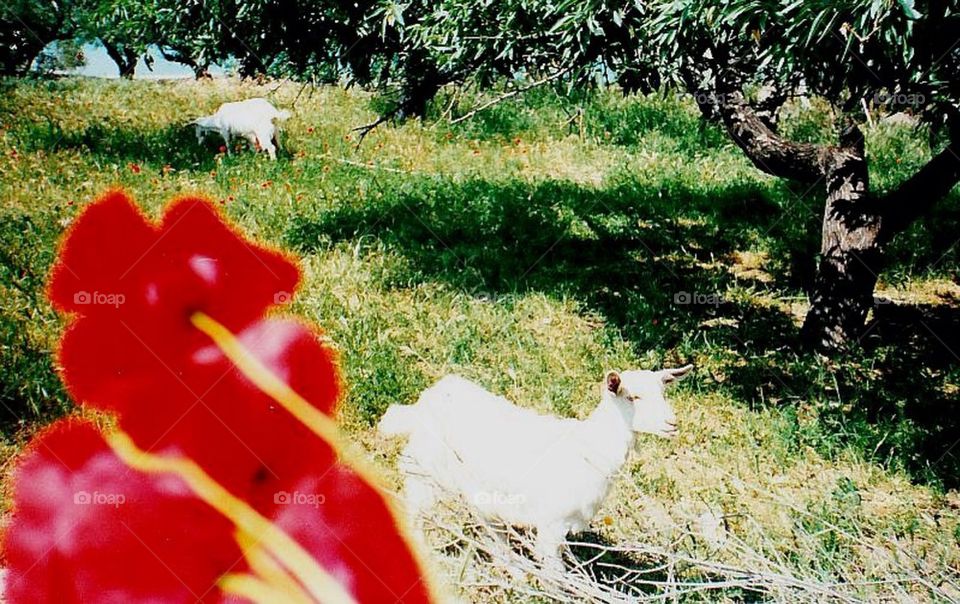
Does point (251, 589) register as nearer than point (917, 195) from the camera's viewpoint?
Yes

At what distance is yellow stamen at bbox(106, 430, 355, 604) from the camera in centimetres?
50

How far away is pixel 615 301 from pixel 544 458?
3.08m

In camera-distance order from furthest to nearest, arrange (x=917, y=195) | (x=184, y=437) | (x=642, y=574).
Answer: (x=917, y=195), (x=642, y=574), (x=184, y=437)

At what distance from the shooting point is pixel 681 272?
19.6 ft

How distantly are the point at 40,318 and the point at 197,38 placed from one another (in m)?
2.14

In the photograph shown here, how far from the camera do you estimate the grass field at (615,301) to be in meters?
3.11

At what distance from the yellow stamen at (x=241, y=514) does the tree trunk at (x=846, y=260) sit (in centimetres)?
476

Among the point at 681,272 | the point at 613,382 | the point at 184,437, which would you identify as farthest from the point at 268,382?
the point at 681,272

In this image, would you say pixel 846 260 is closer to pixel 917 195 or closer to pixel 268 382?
pixel 917 195

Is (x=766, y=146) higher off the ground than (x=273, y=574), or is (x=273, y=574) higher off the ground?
(x=273, y=574)

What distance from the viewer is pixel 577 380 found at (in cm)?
417

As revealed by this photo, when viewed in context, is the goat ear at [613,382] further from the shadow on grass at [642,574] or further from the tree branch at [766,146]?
the tree branch at [766,146]

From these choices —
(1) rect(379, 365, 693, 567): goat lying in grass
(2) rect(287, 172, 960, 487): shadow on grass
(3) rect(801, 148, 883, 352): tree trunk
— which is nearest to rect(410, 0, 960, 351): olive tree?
(3) rect(801, 148, 883, 352): tree trunk

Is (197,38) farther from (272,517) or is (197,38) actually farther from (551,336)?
(272,517)
